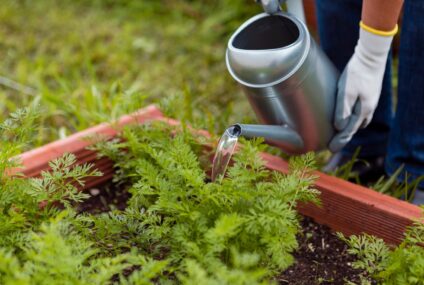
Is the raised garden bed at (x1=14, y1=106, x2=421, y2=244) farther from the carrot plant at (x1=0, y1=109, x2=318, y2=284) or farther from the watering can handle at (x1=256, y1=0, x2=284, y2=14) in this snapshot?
the watering can handle at (x1=256, y1=0, x2=284, y2=14)

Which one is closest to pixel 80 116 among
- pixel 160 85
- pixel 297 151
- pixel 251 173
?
pixel 160 85

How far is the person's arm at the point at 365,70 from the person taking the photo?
1.43 m

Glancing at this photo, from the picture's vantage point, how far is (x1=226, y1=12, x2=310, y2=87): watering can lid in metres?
1.38

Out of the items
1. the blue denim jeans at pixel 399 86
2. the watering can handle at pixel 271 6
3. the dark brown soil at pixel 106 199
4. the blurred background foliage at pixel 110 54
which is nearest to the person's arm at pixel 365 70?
the blue denim jeans at pixel 399 86

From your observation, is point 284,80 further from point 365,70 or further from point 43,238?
point 43,238

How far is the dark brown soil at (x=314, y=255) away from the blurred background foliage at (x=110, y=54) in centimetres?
52

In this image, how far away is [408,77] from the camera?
164 centimetres

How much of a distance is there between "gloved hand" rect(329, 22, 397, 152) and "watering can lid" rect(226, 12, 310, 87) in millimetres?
175

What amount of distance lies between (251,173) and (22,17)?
258cm

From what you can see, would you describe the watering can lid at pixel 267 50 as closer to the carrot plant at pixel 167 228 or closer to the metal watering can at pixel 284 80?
the metal watering can at pixel 284 80

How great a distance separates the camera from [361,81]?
155 cm

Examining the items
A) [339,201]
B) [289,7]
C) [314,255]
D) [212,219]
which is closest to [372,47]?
[289,7]

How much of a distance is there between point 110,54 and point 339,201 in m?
1.84

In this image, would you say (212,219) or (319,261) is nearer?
(212,219)
